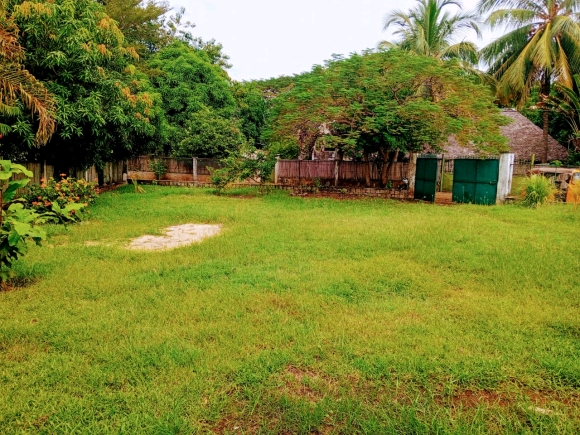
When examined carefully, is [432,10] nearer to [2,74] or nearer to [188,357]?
[2,74]

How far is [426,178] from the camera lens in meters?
13.3

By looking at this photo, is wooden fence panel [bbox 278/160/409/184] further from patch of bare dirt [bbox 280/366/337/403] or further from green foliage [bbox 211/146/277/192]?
patch of bare dirt [bbox 280/366/337/403]

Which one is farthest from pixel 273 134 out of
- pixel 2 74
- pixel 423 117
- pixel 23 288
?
pixel 23 288

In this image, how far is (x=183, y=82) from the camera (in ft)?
63.8

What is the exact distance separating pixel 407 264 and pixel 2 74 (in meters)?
7.87

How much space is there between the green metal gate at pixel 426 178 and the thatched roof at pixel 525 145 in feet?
18.5

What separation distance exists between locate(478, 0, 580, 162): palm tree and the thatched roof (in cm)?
115

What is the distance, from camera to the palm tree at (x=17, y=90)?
7.59 meters

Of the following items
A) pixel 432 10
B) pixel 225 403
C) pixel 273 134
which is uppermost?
pixel 432 10

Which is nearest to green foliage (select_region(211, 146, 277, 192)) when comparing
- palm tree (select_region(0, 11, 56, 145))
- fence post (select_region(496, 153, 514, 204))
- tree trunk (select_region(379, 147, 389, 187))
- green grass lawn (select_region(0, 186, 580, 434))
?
tree trunk (select_region(379, 147, 389, 187))

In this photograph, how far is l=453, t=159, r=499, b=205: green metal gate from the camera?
11922 mm

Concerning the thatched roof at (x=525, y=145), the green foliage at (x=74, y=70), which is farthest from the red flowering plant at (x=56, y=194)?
the thatched roof at (x=525, y=145)

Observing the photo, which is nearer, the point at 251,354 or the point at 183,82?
the point at 251,354

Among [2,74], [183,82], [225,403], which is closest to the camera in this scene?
[225,403]
